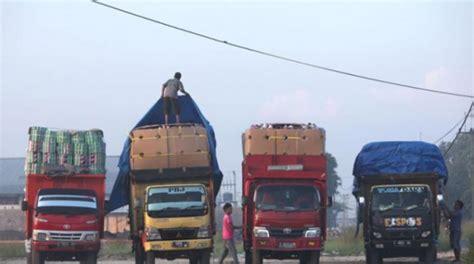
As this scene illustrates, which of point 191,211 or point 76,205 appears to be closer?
point 191,211

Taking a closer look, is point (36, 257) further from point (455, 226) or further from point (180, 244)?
point (455, 226)

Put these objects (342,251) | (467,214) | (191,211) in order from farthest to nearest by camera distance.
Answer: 1. (467,214)
2. (342,251)
3. (191,211)

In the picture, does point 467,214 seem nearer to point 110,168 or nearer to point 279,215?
point 110,168

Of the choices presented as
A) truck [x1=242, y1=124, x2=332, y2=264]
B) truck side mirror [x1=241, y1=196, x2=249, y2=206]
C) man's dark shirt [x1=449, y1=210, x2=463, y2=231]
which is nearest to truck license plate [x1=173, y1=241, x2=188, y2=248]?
truck [x1=242, y1=124, x2=332, y2=264]

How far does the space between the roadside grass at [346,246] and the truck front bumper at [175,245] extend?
11.9 m

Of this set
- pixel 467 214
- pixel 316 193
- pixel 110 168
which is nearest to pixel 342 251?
pixel 316 193

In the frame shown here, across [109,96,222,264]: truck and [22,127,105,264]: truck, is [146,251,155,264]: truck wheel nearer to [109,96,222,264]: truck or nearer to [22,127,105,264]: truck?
[109,96,222,264]: truck

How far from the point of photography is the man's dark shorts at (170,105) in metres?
27.6

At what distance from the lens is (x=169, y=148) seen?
25.7 meters

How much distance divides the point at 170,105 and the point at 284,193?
5.00m

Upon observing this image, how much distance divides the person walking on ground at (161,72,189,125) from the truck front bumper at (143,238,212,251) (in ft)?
16.1

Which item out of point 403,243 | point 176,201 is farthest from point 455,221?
point 176,201

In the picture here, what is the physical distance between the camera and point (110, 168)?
74625 millimetres

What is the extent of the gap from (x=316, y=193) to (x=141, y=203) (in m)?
4.75
